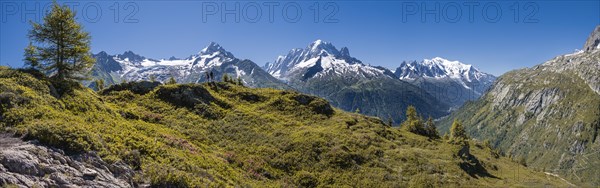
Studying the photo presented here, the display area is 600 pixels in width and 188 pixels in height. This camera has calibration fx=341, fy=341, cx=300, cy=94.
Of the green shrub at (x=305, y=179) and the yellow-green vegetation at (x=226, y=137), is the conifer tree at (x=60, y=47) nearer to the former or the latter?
the yellow-green vegetation at (x=226, y=137)

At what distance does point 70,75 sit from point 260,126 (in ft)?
88.2

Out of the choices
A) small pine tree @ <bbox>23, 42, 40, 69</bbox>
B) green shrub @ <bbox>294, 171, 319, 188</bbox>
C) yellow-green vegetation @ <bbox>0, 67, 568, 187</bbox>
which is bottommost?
green shrub @ <bbox>294, 171, 319, 188</bbox>

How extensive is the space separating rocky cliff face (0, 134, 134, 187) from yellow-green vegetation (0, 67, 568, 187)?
1.04 meters

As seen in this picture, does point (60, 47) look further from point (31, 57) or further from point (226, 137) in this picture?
point (226, 137)

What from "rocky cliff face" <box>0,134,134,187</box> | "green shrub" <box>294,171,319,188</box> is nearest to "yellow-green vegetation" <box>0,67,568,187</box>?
"green shrub" <box>294,171,319,188</box>

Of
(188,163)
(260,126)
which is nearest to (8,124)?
(188,163)

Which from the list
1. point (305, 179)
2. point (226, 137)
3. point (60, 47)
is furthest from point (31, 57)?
point (305, 179)

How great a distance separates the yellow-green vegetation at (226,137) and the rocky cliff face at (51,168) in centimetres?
104

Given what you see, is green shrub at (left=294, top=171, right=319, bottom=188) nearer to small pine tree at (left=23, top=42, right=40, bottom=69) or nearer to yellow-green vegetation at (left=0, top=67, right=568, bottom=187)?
yellow-green vegetation at (left=0, top=67, right=568, bottom=187)

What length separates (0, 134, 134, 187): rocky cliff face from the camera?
18031mm

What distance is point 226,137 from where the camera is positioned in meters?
49.2

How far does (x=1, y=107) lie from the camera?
25.3 meters

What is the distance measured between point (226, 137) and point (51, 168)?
98.7 ft

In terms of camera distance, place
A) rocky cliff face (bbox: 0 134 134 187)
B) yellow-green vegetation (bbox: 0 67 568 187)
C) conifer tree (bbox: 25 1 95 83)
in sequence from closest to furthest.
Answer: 1. rocky cliff face (bbox: 0 134 134 187)
2. yellow-green vegetation (bbox: 0 67 568 187)
3. conifer tree (bbox: 25 1 95 83)
